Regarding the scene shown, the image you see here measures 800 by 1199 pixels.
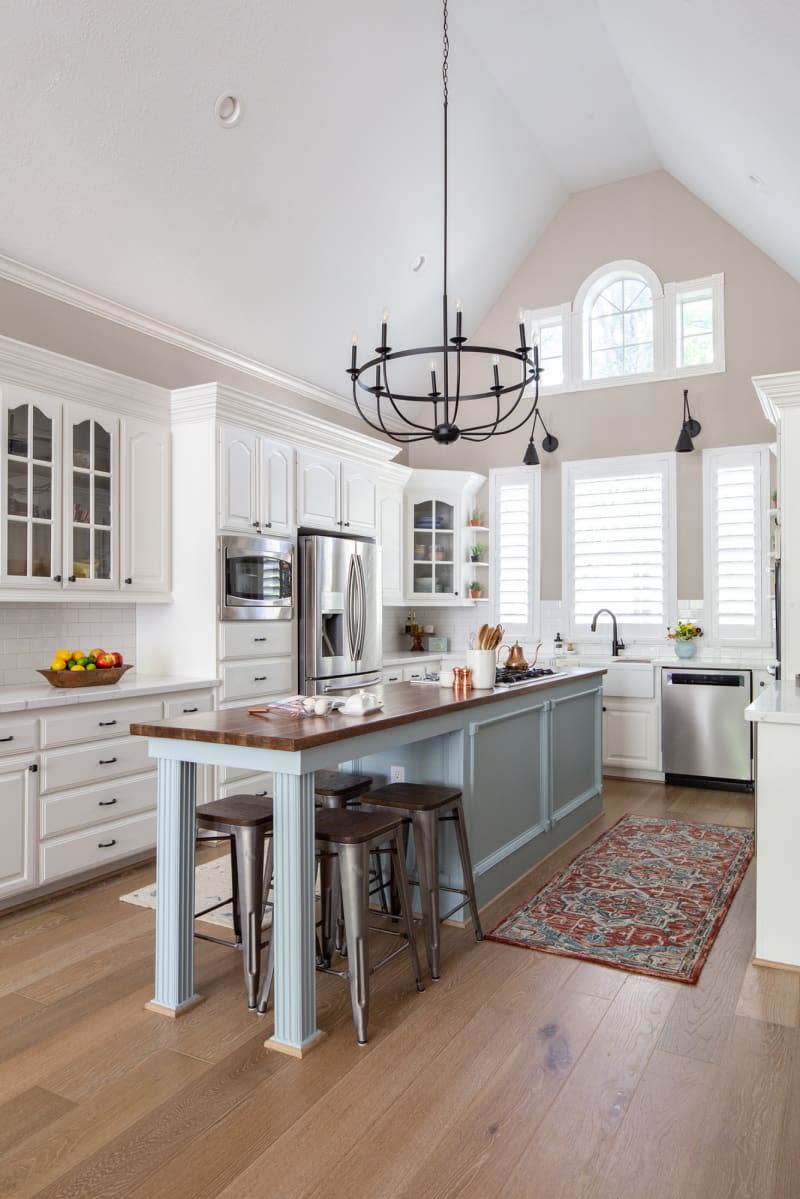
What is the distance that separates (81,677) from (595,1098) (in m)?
2.92

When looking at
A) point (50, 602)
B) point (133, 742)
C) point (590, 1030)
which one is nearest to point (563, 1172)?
point (590, 1030)

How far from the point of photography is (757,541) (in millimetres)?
6320

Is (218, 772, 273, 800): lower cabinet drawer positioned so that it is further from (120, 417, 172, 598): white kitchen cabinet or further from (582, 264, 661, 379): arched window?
(582, 264, 661, 379): arched window

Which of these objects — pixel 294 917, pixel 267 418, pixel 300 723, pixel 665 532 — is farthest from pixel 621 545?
pixel 294 917

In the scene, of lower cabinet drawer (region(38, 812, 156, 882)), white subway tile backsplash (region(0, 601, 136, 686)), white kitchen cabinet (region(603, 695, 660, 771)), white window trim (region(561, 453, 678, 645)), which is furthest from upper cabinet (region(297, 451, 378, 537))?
white kitchen cabinet (region(603, 695, 660, 771))

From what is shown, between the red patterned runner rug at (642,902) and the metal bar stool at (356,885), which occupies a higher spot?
the metal bar stool at (356,885)

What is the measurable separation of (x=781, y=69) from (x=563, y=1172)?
3841 mm

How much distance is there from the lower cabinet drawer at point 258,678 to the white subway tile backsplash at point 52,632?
2.13ft

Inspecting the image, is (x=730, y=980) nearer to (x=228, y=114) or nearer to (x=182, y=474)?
(x=182, y=474)

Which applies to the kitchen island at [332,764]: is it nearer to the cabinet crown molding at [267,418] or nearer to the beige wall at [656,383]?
the cabinet crown molding at [267,418]

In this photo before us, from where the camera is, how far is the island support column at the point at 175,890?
272cm

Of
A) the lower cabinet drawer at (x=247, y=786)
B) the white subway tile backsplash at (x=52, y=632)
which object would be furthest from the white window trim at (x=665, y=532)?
the white subway tile backsplash at (x=52, y=632)

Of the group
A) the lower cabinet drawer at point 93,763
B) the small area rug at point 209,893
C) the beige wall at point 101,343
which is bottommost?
the small area rug at point 209,893

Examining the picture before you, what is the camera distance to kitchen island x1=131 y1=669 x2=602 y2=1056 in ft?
8.15
